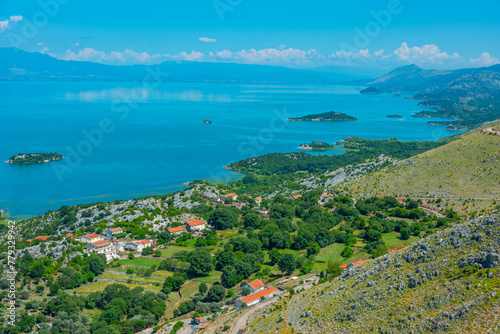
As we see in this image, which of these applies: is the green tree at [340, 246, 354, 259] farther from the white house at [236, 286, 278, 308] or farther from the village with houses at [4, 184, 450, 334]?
the white house at [236, 286, 278, 308]

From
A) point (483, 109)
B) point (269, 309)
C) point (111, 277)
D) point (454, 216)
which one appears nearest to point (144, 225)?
point (111, 277)

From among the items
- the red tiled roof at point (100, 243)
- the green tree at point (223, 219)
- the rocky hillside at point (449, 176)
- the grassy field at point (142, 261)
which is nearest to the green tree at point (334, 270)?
the grassy field at point (142, 261)

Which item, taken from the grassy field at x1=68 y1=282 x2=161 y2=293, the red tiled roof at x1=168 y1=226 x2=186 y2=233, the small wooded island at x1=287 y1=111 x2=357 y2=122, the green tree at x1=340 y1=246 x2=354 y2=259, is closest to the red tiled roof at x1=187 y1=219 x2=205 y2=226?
the red tiled roof at x1=168 y1=226 x2=186 y2=233

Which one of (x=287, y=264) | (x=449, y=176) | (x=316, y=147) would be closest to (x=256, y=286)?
(x=287, y=264)

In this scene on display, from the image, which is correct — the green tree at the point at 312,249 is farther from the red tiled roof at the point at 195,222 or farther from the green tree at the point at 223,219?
the red tiled roof at the point at 195,222

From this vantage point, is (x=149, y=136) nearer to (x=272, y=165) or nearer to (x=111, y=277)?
(x=272, y=165)

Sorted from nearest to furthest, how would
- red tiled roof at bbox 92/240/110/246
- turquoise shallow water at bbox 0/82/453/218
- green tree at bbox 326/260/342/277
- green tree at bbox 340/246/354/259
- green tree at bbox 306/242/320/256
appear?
green tree at bbox 326/260/342/277 < green tree at bbox 340/246/354/259 < green tree at bbox 306/242/320/256 < red tiled roof at bbox 92/240/110/246 < turquoise shallow water at bbox 0/82/453/218
